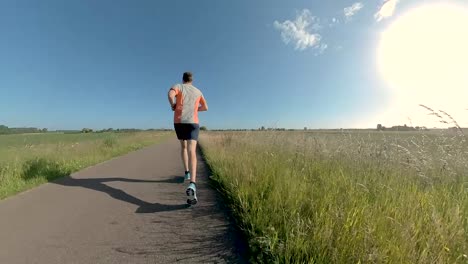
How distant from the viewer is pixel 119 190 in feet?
17.6

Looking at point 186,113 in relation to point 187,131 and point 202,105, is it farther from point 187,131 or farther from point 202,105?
point 202,105

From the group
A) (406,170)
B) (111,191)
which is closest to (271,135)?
(406,170)

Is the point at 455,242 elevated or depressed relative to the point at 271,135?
depressed

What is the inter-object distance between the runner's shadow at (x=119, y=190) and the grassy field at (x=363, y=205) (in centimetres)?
120

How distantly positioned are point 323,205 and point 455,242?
118 cm

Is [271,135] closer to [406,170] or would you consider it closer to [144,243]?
[406,170]

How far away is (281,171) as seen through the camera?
4.39 metres

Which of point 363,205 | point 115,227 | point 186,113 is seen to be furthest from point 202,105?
point 363,205

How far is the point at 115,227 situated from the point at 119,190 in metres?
2.30

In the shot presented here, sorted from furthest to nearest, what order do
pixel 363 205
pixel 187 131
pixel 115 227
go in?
pixel 187 131, pixel 115 227, pixel 363 205

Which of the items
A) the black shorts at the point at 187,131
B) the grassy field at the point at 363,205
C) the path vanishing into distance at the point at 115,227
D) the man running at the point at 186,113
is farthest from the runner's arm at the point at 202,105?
the path vanishing into distance at the point at 115,227

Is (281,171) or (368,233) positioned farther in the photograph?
(281,171)

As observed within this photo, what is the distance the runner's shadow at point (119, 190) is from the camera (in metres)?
4.04

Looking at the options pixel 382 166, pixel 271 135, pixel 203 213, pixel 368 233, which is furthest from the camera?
pixel 271 135
